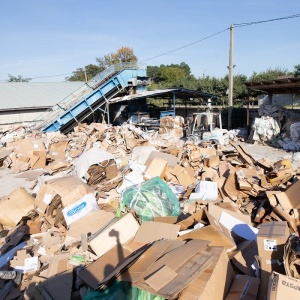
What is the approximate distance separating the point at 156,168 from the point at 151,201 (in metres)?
2.02

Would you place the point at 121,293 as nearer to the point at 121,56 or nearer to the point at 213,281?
the point at 213,281

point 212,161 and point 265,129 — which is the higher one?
point 212,161

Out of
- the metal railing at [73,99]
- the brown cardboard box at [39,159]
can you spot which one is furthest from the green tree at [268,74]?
the brown cardboard box at [39,159]

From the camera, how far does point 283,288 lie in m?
2.17

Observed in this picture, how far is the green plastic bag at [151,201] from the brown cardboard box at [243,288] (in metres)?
2.11

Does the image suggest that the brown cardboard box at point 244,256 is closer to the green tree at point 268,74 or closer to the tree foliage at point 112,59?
the green tree at point 268,74

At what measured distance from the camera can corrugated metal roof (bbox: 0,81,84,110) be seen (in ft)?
67.4

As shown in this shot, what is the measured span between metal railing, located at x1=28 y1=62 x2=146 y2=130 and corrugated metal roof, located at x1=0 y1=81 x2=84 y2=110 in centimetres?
404

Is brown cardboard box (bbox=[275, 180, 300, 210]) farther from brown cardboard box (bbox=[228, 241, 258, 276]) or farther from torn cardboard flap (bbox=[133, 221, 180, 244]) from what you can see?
torn cardboard flap (bbox=[133, 221, 180, 244])

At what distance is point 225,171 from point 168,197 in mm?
2462

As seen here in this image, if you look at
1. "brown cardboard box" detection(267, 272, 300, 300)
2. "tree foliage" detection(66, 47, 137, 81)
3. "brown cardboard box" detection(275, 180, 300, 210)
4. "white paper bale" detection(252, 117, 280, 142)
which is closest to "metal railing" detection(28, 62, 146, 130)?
"white paper bale" detection(252, 117, 280, 142)

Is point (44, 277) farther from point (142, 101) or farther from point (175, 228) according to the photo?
point (142, 101)

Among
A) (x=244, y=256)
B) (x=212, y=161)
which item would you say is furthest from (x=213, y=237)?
(x=212, y=161)

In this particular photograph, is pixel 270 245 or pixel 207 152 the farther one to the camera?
pixel 207 152
